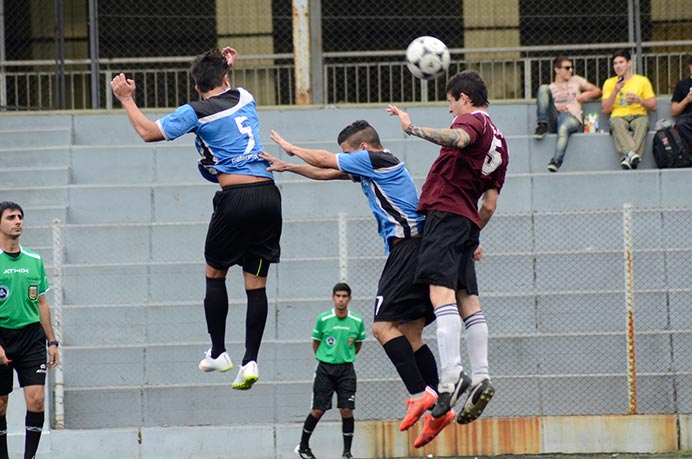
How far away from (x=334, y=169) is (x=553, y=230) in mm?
5747

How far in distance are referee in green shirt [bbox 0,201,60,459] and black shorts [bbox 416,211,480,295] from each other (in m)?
3.81

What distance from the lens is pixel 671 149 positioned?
1441cm

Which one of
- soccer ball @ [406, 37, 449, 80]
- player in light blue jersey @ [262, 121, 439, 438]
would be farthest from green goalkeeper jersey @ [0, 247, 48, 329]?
soccer ball @ [406, 37, 449, 80]

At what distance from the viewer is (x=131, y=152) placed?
1516cm

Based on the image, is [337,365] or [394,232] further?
A: [337,365]

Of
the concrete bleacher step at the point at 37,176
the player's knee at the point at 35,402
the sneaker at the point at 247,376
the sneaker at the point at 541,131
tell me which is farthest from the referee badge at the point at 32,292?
the sneaker at the point at 541,131

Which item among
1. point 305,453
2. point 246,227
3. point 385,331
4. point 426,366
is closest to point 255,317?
point 246,227

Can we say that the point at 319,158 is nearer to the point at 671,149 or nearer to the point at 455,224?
the point at 455,224

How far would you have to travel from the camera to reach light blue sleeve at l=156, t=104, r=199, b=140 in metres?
7.94

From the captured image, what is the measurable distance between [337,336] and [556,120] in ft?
15.0

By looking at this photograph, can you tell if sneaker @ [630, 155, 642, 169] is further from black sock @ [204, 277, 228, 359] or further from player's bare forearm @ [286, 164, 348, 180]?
black sock @ [204, 277, 228, 359]

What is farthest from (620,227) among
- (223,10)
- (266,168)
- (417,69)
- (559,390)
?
(223,10)

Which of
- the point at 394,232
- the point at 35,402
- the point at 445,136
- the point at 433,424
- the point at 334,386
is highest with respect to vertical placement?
the point at 445,136

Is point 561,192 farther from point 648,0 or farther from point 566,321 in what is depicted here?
point 648,0
